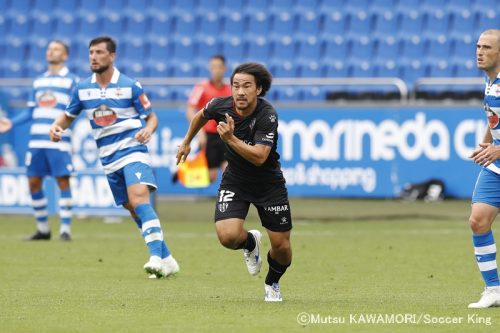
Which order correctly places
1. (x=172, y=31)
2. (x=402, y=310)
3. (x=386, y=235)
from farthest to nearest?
(x=172, y=31), (x=386, y=235), (x=402, y=310)

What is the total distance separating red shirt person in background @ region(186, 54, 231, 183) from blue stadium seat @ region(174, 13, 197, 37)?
8155mm

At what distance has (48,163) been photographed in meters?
15.5

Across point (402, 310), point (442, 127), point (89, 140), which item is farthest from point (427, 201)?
point (402, 310)

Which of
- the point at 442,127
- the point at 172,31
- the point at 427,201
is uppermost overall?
the point at 172,31

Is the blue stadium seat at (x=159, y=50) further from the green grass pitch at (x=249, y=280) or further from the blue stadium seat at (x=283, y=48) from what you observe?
the green grass pitch at (x=249, y=280)

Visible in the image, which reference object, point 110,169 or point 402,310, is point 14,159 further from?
point 402,310

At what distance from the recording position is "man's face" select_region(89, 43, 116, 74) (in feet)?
38.9

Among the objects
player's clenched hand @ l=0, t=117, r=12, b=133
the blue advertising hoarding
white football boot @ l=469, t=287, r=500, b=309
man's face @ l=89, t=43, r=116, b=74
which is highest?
man's face @ l=89, t=43, r=116, b=74

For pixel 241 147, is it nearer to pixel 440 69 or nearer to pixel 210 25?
pixel 440 69

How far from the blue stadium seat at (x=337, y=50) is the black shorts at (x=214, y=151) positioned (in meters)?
7.18

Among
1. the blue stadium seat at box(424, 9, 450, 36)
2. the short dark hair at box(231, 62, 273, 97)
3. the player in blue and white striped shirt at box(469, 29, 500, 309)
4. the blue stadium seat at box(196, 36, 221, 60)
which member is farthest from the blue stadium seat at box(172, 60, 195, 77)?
the player in blue and white striped shirt at box(469, 29, 500, 309)

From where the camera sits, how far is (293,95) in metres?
23.3

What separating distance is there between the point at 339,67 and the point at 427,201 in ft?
15.6

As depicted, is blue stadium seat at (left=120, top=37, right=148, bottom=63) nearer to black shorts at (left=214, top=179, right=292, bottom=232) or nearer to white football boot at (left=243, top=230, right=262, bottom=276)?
white football boot at (left=243, top=230, right=262, bottom=276)
